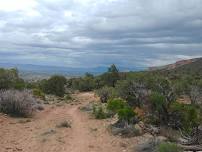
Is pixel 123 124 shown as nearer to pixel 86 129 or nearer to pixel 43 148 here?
pixel 86 129

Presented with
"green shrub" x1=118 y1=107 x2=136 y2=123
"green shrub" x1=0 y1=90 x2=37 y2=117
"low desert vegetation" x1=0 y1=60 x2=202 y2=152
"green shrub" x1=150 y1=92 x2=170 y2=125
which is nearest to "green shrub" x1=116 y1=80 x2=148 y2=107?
"low desert vegetation" x1=0 y1=60 x2=202 y2=152

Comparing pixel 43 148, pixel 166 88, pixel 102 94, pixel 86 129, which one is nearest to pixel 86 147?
pixel 43 148

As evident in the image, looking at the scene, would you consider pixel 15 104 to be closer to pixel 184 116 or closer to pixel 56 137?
pixel 56 137

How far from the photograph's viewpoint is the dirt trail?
1745cm

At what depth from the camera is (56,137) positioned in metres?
20.0

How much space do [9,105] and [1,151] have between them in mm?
12532

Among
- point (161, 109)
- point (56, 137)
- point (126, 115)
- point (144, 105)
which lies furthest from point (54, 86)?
point (56, 137)

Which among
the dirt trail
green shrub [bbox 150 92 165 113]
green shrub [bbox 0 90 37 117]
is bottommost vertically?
the dirt trail

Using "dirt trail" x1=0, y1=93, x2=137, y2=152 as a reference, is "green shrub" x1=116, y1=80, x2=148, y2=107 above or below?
above

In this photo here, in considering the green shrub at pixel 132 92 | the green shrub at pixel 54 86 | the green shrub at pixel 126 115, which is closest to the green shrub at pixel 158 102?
the green shrub at pixel 126 115

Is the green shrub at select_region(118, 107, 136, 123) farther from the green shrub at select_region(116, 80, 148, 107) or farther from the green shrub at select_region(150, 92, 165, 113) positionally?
the green shrub at select_region(116, 80, 148, 107)

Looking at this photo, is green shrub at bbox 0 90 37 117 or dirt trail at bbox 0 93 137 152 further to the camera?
green shrub at bbox 0 90 37 117

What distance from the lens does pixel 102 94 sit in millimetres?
47406

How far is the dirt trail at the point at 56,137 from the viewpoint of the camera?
17453 millimetres
